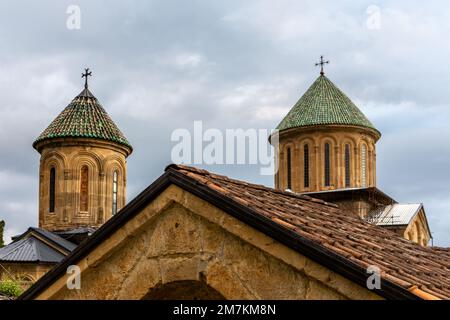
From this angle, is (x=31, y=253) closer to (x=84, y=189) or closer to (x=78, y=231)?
(x=78, y=231)

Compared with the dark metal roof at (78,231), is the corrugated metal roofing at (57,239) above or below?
below

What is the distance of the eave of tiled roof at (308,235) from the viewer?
156 inches

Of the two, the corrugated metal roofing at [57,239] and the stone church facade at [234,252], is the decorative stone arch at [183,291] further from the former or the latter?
the corrugated metal roofing at [57,239]

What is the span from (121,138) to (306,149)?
8.38 meters

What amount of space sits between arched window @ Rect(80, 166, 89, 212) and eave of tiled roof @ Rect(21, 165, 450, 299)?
2886 centimetres

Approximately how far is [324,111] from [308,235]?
3251 centimetres

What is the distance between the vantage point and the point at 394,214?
34156mm

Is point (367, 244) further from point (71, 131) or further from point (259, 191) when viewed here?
point (71, 131)

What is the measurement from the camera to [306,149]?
36.1m

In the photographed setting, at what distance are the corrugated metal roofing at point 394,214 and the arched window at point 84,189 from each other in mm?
12081

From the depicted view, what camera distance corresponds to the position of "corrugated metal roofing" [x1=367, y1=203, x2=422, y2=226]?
33219mm

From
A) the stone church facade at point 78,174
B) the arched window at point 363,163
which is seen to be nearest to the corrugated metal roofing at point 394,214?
the arched window at point 363,163

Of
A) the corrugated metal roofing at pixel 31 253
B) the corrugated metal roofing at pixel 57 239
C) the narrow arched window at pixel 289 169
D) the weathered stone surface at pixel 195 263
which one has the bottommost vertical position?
the weathered stone surface at pixel 195 263

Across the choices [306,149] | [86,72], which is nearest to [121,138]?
[86,72]
